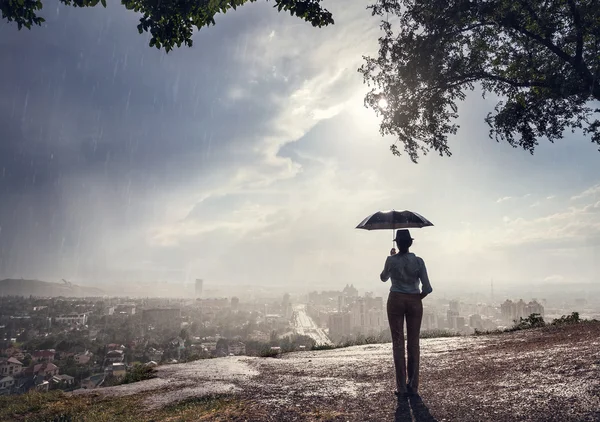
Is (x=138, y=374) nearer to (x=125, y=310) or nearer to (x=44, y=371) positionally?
(x=44, y=371)

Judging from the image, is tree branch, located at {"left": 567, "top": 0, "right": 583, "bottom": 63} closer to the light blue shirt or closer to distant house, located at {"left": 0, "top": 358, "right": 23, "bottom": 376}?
the light blue shirt

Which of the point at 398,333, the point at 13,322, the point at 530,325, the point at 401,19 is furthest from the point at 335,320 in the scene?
the point at 13,322

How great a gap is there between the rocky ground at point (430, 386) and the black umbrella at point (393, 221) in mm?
2788

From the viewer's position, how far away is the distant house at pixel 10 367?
29.0 meters

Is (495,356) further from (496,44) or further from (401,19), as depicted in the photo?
(401,19)

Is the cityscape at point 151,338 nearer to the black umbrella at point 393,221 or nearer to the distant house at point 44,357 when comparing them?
the distant house at point 44,357

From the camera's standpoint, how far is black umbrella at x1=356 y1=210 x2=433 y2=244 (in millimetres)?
6414

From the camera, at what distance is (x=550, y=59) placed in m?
11.6

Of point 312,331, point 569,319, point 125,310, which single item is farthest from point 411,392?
point 125,310

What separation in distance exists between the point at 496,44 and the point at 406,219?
9.99m

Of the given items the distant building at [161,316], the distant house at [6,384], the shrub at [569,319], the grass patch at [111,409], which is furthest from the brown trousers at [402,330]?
the distant building at [161,316]

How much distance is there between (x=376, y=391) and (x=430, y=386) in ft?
2.97

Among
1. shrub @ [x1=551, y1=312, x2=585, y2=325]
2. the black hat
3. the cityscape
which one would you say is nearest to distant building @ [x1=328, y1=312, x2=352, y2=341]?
the cityscape

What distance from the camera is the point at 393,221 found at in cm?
638
